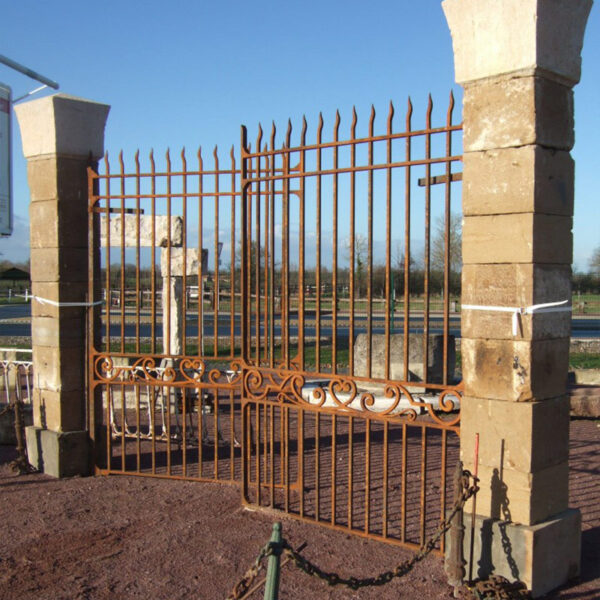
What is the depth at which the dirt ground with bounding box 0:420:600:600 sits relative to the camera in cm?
426

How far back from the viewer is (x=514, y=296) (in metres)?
4.04

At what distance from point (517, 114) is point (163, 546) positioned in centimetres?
376

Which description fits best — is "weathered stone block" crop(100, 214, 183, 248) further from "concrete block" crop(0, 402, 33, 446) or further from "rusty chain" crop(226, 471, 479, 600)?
"rusty chain" crop(226, 471, 479, 600)

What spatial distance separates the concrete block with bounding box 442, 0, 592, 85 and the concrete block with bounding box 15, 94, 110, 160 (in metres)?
3.94

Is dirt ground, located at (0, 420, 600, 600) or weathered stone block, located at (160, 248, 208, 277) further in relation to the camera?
weathered stone block, located at (160, 248, 208, 277)

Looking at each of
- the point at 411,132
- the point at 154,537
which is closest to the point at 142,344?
the point at 154,537

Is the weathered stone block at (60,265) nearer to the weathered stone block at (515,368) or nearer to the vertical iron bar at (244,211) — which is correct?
the vertical iron bar at (244,211)

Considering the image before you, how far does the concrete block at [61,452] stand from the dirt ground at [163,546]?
0.67 feet

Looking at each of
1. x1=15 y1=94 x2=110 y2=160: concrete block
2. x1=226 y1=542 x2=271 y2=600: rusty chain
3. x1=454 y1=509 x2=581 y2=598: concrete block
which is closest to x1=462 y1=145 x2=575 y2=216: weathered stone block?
x1=454 y1=509 x2=581 y2=598: concrete block

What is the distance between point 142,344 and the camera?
Answer: 696 inches

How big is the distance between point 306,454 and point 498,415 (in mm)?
3997

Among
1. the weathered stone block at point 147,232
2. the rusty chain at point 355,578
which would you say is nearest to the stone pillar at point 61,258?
the weathered stone block at point 147,232

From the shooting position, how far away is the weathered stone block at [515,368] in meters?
4.01

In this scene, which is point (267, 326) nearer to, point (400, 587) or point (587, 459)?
point (400, 587)
